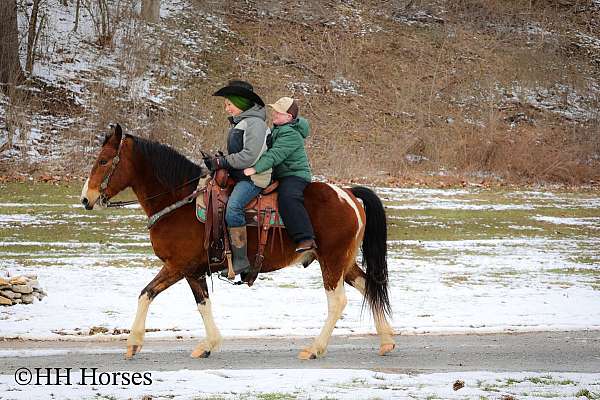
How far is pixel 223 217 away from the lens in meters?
9.57

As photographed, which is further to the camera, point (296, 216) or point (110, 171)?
point (110, 171)

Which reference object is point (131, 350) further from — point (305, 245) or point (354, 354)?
point (354, 354)

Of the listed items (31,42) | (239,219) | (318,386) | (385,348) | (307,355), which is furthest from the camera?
(31,42)

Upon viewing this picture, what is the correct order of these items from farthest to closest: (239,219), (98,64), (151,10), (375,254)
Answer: (151,10), (98,64), (375,254), (239,219)

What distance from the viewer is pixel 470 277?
1576 cm

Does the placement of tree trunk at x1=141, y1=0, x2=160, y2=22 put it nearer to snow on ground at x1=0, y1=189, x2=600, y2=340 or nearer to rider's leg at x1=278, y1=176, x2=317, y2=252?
snow on ground at x1=0, y1=189, x2=600, y2=340

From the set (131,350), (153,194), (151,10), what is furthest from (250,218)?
(151,10)

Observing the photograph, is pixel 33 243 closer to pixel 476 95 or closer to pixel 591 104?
pixel 476 95

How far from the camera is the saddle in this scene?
9.54 m

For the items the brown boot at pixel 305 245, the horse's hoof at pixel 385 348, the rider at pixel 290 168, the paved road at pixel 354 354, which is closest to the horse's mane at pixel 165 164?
the rider at pixel 290 168

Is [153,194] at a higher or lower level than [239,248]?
higher

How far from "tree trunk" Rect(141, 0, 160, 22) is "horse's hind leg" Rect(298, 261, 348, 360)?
32570 millimetres

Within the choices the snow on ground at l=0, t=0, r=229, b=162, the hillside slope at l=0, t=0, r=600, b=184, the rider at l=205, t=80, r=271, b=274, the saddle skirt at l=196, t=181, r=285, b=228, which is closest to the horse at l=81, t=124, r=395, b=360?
the saddle skirt at l=196, t=181, r=285, b=228

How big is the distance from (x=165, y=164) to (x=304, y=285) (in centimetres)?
545
